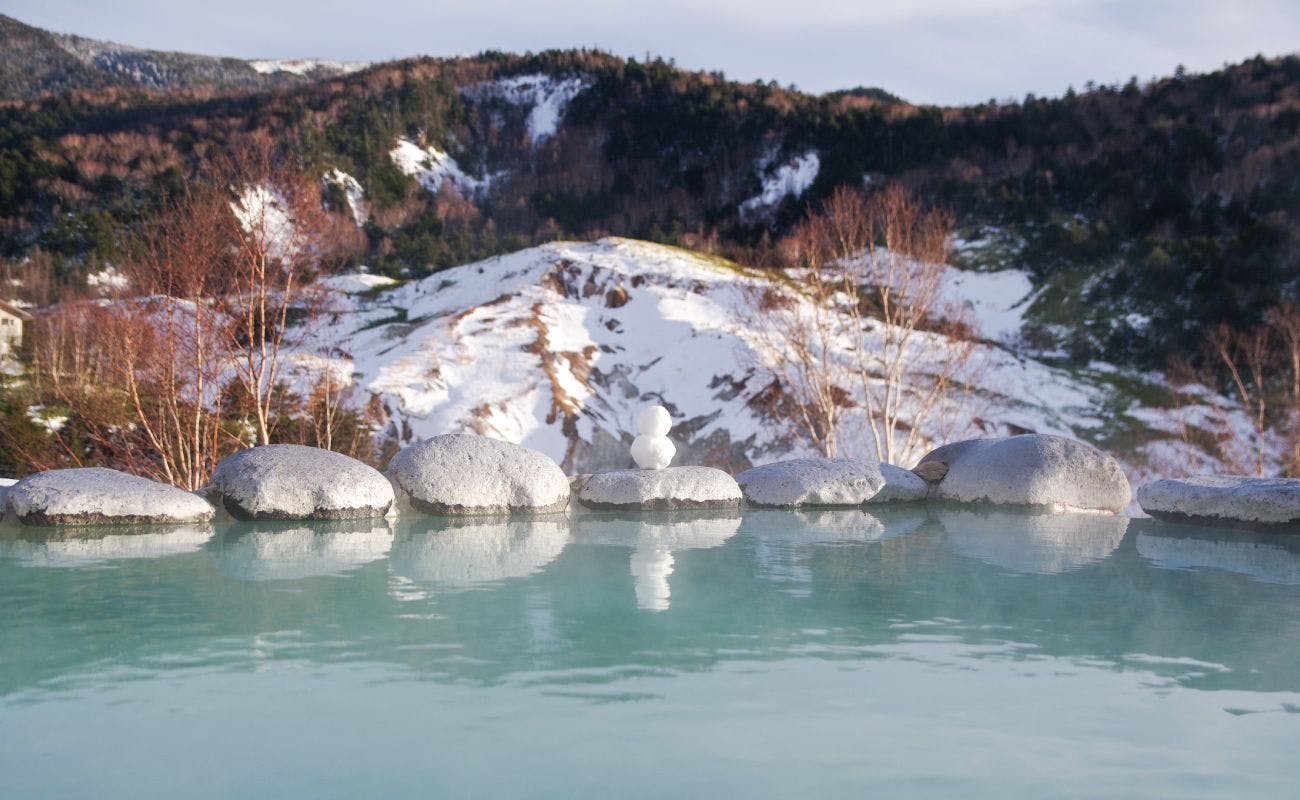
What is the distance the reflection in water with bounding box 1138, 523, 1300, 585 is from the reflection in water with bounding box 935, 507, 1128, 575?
339mm

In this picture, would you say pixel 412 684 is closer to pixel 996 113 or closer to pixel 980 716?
pixel 980 716

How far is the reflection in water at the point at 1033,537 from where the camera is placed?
7711 millimetres

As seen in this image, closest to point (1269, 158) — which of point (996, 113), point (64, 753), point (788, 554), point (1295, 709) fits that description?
point (996, 113)

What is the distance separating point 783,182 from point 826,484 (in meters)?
45.0

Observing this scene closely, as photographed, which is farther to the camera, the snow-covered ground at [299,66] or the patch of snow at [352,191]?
the snow-covered ground at [299,66]

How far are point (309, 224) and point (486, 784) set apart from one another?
12.2 meters

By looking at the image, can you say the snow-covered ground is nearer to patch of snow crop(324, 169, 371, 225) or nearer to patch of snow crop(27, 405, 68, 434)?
patch of snow crop(324, 169, 371, 225)

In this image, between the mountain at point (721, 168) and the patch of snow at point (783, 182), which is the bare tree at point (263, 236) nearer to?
the mountain at point (721, 168)

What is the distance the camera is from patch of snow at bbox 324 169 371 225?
190 feet

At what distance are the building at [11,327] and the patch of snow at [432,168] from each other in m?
32.7

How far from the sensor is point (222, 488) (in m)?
9.70

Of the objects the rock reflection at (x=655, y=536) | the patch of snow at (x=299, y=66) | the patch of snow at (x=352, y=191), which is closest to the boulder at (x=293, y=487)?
the rock reflection at (x=655, y=536)

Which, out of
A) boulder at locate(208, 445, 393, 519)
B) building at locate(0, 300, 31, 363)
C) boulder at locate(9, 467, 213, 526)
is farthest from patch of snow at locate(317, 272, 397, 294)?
boulder at locate(9, 467, 213, 526)

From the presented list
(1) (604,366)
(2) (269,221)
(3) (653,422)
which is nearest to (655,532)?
(3) (653,422)
